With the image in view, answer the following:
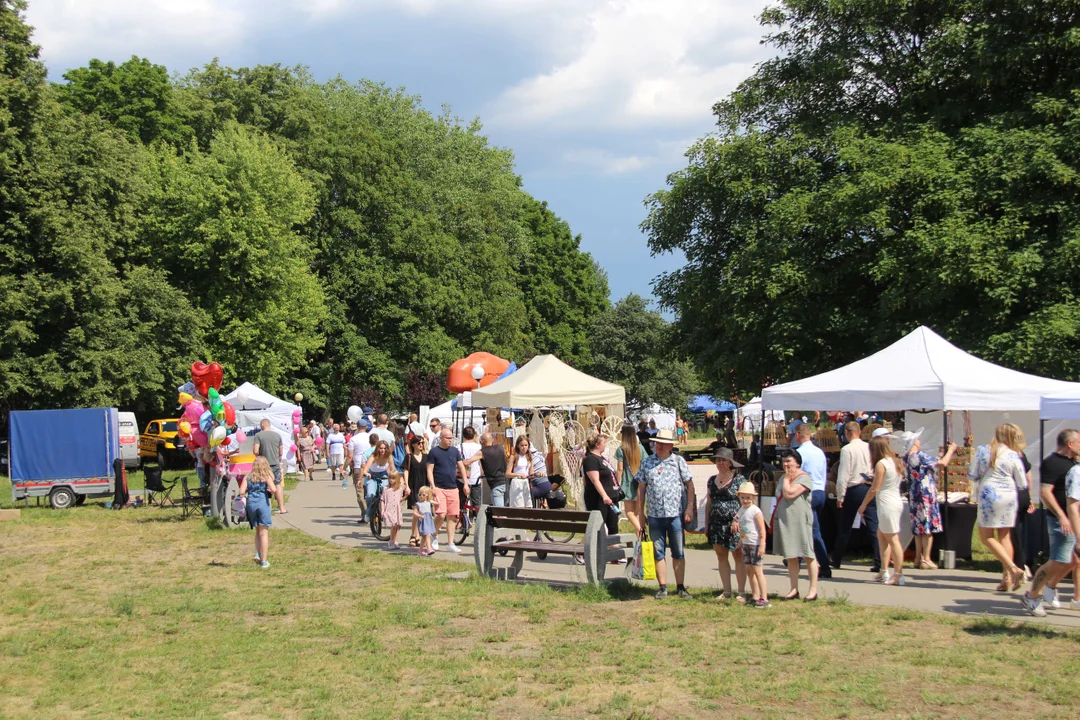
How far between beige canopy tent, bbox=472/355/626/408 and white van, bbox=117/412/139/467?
16.1 m

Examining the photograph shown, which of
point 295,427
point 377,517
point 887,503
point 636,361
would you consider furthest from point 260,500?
point 636,361

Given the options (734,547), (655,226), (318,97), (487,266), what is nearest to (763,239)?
(655,226)

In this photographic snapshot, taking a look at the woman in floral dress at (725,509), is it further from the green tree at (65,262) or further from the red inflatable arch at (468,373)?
the green tree at (65,262)

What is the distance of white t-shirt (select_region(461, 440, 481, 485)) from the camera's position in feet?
51.7

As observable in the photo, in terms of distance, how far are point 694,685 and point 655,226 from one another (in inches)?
804

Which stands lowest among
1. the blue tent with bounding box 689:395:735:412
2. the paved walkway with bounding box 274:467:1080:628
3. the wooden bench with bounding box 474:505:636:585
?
the paved walkway with bounding box 274:467:1080:628

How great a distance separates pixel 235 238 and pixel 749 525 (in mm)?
30738

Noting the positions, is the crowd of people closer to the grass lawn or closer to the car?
the grass lawn

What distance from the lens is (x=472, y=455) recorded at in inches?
614

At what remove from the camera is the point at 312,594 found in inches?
437

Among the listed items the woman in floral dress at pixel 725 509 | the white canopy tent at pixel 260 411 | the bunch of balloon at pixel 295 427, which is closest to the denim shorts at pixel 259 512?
the woman in floral dress at pixel 725 509

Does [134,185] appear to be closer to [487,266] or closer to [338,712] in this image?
[487,266]

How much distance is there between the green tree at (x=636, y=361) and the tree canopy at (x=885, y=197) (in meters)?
31.0

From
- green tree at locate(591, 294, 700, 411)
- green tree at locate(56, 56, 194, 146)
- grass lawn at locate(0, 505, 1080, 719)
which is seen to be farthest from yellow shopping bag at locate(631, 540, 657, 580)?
green tree at locate(591, 294, 700, 411)
